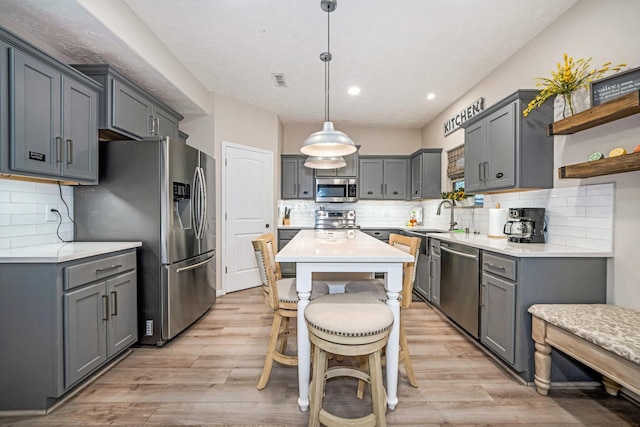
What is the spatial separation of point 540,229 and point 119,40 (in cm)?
368

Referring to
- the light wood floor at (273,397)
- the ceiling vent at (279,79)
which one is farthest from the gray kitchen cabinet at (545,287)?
the ceiling vent at (279,79)

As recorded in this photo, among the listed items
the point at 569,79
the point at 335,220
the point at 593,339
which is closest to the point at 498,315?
the point at 593,339

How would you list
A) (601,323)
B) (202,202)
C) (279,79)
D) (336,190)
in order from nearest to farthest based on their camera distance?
(601,323) < (202,202) < (279,79) < (336,190)

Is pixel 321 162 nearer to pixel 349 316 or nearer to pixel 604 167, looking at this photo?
pixel 349 316

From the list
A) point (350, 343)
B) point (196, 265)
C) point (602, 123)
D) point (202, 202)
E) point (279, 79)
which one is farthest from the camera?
point (279, 79)

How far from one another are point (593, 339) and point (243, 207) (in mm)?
3820

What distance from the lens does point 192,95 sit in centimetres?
335

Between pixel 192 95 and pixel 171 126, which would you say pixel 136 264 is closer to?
pixel 171 126

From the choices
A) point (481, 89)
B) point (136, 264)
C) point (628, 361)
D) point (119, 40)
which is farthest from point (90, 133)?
point (481, 89)

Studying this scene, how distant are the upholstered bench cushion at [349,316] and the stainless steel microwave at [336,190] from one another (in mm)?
3464

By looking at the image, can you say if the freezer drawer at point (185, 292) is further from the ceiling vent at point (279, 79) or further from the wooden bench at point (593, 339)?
the wooden bench at point (593, 339)

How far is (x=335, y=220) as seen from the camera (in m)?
5.17

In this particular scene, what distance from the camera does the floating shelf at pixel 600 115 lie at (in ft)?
5.21

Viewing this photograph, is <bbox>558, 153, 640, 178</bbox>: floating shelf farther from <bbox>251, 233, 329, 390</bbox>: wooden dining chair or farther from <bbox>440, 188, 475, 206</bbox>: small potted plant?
<bbox>251, 233, 329, 390</bbox>: wooden dining chair
